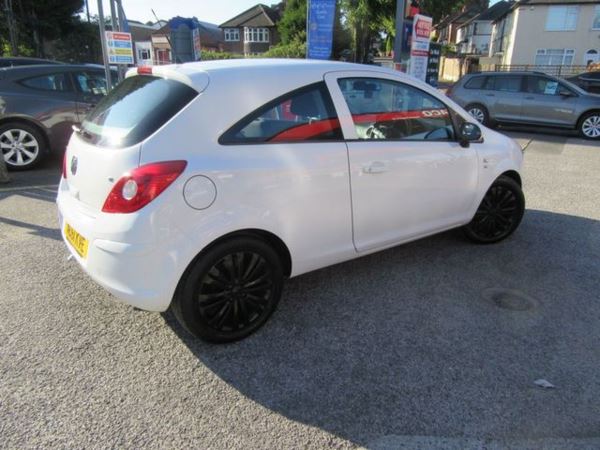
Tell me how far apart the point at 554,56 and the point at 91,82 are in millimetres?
42835

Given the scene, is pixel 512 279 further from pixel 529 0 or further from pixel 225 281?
pixel 529 0

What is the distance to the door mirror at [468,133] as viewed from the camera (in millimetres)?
3971

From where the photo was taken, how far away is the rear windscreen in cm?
269

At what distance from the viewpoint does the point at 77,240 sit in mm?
2910

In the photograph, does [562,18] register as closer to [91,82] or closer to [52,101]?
[91,82]

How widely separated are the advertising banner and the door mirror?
6436mm

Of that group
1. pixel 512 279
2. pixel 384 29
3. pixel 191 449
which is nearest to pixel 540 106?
pixel 512 279

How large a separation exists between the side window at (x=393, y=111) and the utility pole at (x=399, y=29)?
258 inches

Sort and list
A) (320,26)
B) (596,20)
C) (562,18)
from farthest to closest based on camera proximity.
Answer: (562,18), (596,20), (320,26)

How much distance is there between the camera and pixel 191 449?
222 cm

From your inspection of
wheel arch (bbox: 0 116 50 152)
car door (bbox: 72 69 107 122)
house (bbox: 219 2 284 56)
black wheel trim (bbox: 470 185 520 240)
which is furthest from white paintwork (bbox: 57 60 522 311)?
house (bbox: 219 2 284 56)

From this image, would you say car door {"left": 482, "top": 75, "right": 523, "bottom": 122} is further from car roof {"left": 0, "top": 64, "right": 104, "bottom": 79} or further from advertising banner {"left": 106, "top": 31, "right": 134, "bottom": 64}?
car roof {"left": 0, "top": 64, "right": 104, "bottom": 79}

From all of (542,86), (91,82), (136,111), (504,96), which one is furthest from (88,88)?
(542,86)

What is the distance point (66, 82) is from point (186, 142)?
20.0 feet
